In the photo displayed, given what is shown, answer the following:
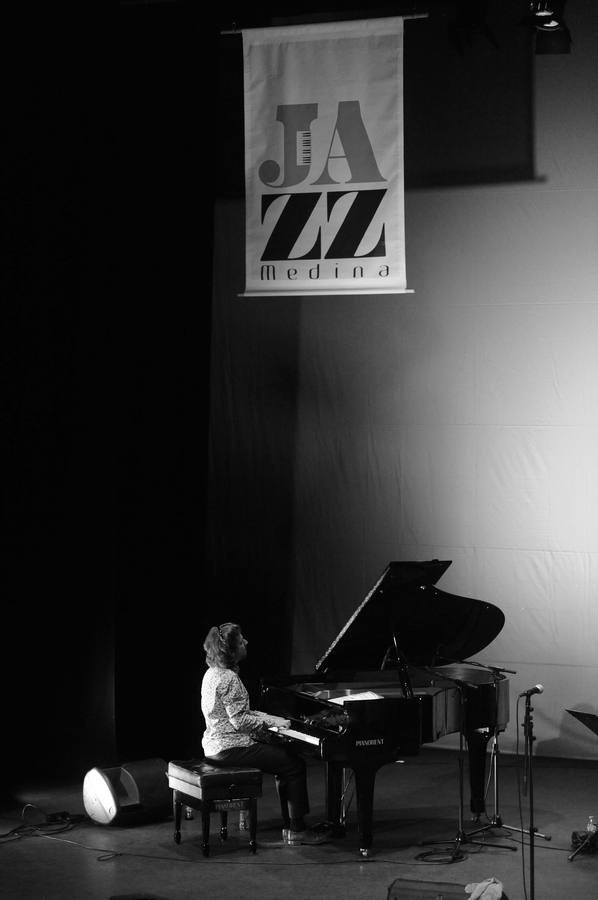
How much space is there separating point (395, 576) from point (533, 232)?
3.41m

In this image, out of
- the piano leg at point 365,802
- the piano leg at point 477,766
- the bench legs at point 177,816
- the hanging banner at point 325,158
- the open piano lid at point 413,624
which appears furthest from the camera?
the hanging banner at point 325,158

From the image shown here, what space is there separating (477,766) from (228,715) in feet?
4.51

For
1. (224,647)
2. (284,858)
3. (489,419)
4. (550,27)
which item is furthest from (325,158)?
(284,858)

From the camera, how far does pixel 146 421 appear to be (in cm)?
777

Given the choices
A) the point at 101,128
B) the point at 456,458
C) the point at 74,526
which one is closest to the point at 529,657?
the point at 456,458

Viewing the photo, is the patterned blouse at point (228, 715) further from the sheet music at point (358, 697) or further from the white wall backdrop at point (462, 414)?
the white wall backdrop at point (462, 414)

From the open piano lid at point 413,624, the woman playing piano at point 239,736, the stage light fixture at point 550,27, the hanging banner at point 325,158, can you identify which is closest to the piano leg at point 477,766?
the open piano lid at point 413,624

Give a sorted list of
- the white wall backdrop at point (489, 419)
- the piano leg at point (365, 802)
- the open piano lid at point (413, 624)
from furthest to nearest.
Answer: the white wall backdrop at point (489, 419)
the open piano lid at point (413, 624)
the piano leg at point (365, 802)

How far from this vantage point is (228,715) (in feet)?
21.0

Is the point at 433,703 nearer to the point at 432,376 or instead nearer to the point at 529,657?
the point at 529,657

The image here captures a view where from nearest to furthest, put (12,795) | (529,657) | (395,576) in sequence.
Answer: (395,576), (12,795), (529,657)

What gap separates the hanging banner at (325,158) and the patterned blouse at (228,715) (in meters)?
2.77

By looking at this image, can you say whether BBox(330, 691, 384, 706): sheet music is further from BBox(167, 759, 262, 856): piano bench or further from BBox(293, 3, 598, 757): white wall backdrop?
BBox(293, 3, 598, 757): white wall backdrop

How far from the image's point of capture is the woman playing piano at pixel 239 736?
251 inches
